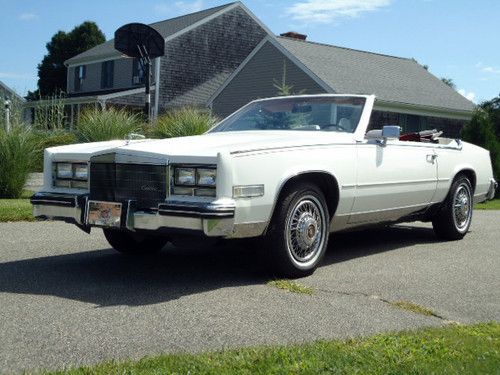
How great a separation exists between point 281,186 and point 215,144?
613mm

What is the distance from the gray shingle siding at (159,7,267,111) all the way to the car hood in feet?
96.6

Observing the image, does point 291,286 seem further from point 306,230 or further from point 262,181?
point 262,181

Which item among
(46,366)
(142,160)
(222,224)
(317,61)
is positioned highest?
(317,61)

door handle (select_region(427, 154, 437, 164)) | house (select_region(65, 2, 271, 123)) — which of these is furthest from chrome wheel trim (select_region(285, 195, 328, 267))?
house (select_region(65, 2, 271, 123))

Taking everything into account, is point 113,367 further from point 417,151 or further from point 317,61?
point 317,61

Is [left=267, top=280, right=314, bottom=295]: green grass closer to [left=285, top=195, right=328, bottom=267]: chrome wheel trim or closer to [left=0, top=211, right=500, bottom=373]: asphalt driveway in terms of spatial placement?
[left=0, top=211, right=500, bottom=373]: asphalt driveway

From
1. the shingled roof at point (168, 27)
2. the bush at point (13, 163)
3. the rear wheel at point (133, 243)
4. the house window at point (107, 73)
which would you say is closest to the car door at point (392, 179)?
the rear wheel at point (133, 243)

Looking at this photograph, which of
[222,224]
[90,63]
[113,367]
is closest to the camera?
[113,367]

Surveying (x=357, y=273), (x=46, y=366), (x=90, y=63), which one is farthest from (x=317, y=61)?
(x=46, y=366)

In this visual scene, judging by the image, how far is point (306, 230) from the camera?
19.3 ft

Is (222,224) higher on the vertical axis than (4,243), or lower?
higher

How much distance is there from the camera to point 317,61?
29.3 m

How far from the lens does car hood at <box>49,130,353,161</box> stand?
534 cm

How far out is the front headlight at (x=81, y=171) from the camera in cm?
586
